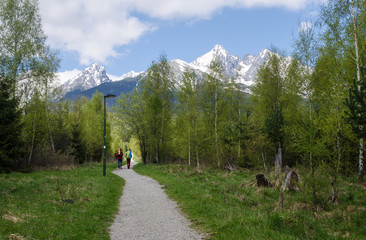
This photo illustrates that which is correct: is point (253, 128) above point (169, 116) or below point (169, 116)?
below

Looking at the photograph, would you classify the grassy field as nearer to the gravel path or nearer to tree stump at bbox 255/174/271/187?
the gravel path


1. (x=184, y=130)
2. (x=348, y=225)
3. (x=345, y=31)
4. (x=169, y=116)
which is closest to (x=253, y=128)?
(x=184, y=130)

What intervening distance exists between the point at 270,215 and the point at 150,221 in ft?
11.8

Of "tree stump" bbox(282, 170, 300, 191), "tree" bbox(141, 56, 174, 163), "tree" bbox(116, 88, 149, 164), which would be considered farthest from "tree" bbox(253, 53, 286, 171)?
"tree" bbox(116, 88, 149, 164)

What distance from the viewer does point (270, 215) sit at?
6906 millimetres

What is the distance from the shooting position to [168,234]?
263 inches

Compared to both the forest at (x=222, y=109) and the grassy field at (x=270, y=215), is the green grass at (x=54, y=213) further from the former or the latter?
the forest at (x=222, y=109)

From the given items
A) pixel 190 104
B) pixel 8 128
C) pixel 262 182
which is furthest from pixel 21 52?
pixel 262 182

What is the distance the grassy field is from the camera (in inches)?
245

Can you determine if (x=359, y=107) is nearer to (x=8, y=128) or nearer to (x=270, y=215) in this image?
(x=270, y=215)

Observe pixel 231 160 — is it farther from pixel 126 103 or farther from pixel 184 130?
pixel 126 103

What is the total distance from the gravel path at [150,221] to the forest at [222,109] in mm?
5268

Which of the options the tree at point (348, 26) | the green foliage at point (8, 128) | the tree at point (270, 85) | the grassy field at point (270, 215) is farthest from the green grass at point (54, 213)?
the tree at point (270, 85)

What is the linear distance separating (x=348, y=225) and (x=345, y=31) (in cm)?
1035
